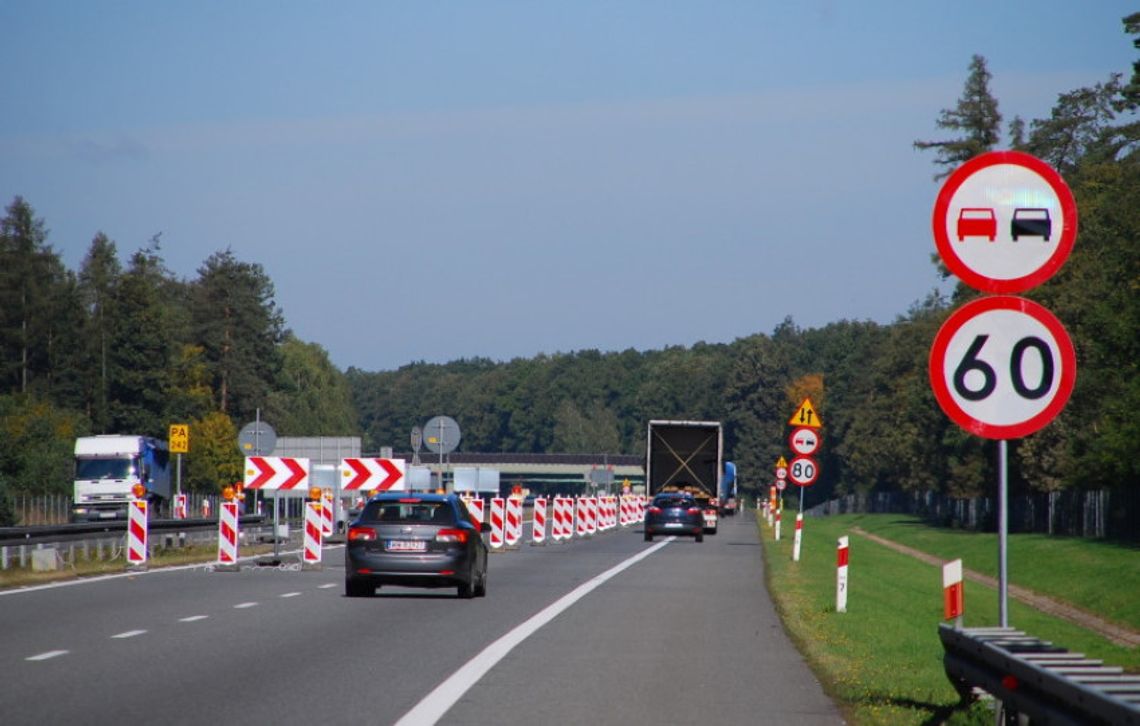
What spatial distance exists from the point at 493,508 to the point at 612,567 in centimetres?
843

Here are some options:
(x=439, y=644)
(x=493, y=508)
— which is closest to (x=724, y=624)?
(x=439, y=644)

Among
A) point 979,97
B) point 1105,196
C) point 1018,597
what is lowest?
point 1018,597

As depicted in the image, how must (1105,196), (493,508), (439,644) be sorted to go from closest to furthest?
(439,644) → (493,508) → (1105,196)

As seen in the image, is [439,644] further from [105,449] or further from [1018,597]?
[105,449]

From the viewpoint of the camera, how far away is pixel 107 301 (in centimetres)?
12744

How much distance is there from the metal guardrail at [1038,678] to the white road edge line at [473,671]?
3059 millimetres

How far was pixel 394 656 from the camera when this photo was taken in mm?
15266

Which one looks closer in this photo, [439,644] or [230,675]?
[230,675]

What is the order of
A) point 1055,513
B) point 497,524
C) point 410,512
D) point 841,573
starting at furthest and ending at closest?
point 1055,513 < point 497,524 < point 410,512 < point 841,573

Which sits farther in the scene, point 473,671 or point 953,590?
point 473,671

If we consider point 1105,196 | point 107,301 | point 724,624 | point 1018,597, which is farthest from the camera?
point 107,301

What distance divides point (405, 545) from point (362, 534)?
565 mm

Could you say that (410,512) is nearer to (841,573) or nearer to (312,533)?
(841,573)

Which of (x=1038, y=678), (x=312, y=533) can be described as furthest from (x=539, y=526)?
(x=1038, y=678)
